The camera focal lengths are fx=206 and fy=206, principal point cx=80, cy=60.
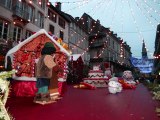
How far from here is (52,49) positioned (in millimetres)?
6438

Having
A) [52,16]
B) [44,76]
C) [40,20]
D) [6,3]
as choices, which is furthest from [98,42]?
[44,76]

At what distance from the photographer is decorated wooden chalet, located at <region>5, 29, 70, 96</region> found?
26.3 feet

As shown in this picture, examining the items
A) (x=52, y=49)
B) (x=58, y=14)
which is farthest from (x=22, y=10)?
(x=52, y=49)

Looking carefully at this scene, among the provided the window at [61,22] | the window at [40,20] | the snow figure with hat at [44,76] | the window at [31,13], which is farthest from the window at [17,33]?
the snow figure with hat at [44,76]

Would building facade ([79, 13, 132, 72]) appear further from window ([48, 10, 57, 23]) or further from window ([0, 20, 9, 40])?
window ([0, 20, 9, 40])

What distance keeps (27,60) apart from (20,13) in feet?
46.2

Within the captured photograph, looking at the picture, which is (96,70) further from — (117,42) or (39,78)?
(117,42)

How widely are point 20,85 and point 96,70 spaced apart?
6.79 m

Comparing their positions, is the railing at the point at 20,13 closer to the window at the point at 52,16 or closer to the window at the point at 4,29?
the window at the point at 4,29

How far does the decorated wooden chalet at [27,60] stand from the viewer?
8.02 meters

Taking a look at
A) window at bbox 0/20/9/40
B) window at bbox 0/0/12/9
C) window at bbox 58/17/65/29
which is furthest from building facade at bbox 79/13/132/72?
window at bbox 0/20/9/40

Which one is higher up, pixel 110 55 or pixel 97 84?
pixel 110 55

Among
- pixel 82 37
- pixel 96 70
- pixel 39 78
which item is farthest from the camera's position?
pixel 82 37

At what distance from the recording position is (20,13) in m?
21.2
